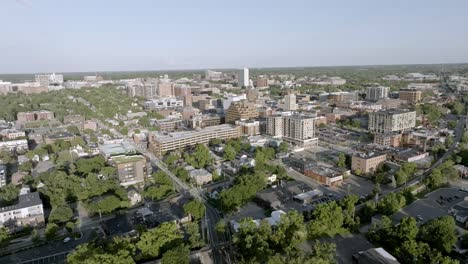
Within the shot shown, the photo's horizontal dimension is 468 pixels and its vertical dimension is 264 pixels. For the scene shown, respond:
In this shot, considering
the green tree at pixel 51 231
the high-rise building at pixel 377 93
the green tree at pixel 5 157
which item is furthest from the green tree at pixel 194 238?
the high-rise building at pixel 377 93

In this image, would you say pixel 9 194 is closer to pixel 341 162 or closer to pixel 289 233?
pixel 289 233

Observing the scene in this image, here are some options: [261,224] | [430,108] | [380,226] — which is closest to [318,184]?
[380,226]

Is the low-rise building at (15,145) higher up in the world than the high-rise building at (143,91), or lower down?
lower down

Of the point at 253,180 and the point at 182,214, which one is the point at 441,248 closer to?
the point at 253,180

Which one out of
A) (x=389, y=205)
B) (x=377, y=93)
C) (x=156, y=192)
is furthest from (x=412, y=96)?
(x=156, y=192)

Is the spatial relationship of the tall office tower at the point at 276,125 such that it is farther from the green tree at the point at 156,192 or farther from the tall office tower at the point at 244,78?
the tall office tower at the point at 244,78
